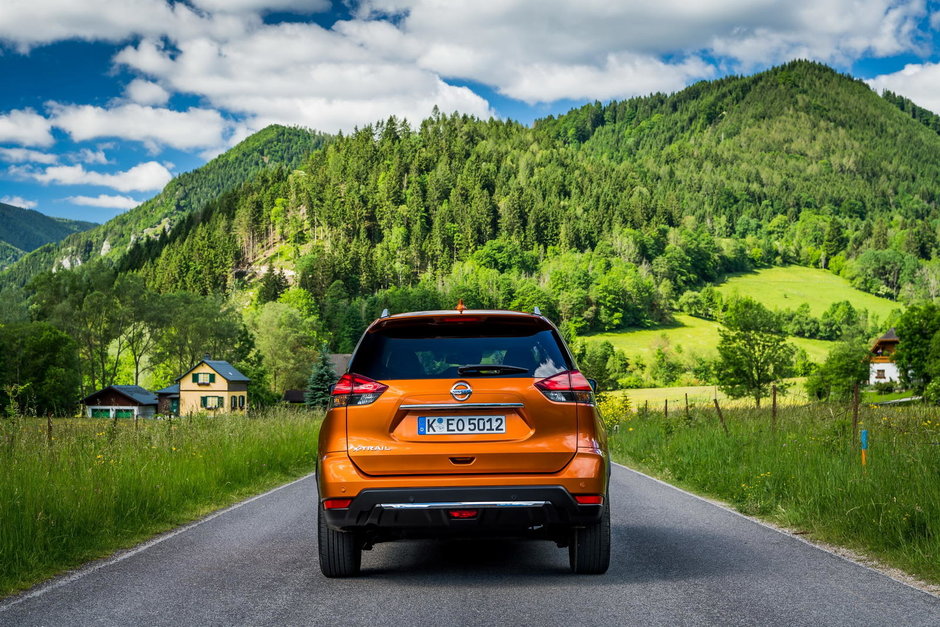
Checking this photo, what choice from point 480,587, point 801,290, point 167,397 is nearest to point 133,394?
point 167,397

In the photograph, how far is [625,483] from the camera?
1397cm

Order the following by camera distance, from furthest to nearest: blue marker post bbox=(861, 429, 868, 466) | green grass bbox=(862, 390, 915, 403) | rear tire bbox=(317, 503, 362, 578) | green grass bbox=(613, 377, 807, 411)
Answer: green grass bbox=(862, 390, 915, 403) < green grass bbox=(613, 377, 807, 411) < blue marker post bbox=(861, 429, 868, 466) < rear tire bbox=(317, 503, 362, 578)

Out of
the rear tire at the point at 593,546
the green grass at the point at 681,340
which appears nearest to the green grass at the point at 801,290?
the green grass at the point at 681,340

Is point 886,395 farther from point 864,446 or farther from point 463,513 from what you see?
point 463,513

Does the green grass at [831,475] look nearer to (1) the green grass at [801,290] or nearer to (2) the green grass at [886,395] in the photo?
(2) the green grass at [886,395]

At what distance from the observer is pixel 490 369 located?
18.3 ft

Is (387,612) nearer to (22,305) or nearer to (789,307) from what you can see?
(22,305)

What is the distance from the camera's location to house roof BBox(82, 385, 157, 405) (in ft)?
257

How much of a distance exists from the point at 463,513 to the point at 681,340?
425 feet

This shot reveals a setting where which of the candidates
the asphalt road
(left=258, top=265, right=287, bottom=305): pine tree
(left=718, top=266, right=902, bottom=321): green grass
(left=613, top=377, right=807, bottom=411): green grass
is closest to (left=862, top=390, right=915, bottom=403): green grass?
(left=613, top=377, right=807, bottom=411): green grass

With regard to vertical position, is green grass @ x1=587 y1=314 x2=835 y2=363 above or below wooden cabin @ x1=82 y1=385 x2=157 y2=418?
above

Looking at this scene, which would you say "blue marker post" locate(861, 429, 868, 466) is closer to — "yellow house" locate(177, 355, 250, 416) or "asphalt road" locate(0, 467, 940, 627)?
"asphalt road" locate(0, 467, 940, 627)

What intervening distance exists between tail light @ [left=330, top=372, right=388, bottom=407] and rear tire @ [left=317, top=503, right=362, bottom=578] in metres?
0.92

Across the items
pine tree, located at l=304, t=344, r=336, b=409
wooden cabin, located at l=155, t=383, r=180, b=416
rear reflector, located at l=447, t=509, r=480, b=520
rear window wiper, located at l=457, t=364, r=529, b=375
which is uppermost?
rear window wiper, located at l=457, t=364, r=529, b=375
